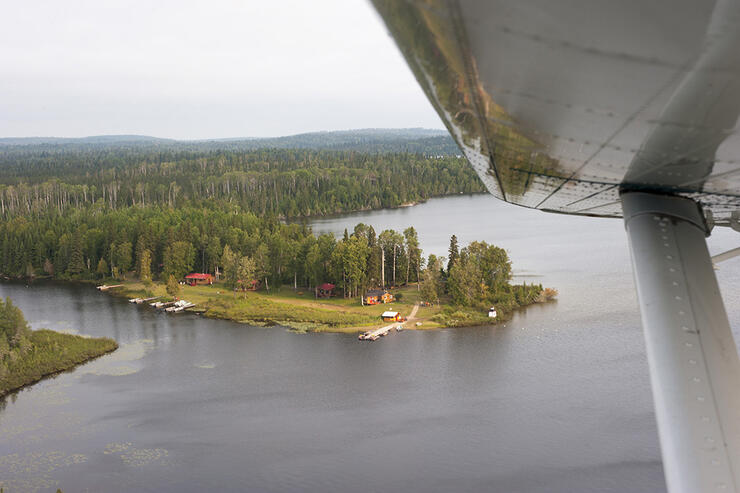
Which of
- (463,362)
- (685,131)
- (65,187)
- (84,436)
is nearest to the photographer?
(685,131)

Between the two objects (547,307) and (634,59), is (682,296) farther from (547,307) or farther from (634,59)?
(547,307)

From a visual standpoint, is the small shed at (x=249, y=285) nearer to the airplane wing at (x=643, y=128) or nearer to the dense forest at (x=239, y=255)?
the dense forest at (x=239, y=255)

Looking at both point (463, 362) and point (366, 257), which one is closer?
point (463, 362)

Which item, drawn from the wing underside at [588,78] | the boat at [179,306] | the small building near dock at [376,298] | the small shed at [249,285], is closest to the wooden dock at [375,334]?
the small building near dock at [376,298]

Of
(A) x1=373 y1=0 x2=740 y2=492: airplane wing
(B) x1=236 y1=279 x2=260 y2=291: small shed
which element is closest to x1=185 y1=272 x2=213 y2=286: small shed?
(B) x1=236 y1=279 x2=260 y2=291: small shed

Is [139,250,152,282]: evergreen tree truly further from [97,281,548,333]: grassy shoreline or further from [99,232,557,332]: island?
[97,281,548,333]: grassy shoreline

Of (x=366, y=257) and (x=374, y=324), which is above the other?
(x=366, y=257)

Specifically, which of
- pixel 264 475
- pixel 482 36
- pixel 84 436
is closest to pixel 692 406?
pixel 482 36

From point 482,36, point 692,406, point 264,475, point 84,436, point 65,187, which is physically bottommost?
point 264,475
